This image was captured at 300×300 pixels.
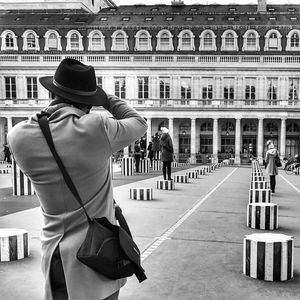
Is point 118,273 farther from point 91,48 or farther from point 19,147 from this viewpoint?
point 91,48

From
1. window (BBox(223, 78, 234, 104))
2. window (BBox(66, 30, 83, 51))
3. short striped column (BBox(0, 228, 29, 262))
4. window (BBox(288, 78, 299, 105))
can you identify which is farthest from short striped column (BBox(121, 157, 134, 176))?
window (BBox(288, 78, 299, 105))

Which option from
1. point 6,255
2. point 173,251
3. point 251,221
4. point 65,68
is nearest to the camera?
point 65,68

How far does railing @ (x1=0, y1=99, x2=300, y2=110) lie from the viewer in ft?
188

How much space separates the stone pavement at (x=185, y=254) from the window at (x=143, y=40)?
154 feet

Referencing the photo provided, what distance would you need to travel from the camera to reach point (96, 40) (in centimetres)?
5916

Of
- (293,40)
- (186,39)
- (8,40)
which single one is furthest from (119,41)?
(293,40)

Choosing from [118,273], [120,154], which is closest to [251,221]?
[118,273]

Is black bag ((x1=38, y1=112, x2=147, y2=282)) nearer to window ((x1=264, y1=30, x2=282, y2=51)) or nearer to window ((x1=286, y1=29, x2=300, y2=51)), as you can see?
window ((x1=264, y1=30, x2=282, y2=51))

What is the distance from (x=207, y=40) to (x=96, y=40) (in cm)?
1342

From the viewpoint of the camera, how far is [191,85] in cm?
5866

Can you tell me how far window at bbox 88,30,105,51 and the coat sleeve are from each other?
189 feet

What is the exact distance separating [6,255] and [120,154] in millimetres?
50499

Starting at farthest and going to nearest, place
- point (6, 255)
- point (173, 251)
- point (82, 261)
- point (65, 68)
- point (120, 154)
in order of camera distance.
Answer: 1. point (120, 154)
2. point (173, 251)
3. point (6, 255)
4. point (65, 68)
5. point (82, 261)

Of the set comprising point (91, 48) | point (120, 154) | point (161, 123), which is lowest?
point (120, 154)
